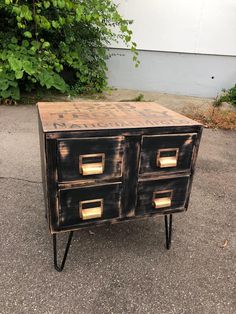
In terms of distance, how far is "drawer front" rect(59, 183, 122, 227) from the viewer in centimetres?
137

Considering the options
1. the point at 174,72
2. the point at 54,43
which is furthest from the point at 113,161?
the point at 174,72

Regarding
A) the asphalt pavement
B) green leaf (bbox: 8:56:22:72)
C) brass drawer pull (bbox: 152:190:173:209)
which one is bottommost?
the asphalt pavement

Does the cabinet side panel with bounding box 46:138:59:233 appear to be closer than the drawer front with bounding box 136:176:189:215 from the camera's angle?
Yes

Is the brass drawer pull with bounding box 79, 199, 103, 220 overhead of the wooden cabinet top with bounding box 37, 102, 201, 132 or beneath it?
beneath

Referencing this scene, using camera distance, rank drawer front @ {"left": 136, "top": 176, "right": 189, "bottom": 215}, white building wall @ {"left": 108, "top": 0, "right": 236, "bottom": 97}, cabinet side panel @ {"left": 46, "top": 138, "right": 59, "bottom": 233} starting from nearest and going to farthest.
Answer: cabinet side panel @ {"left": 46, "top": 138, "right": 59, "bottom": 233} → drawer front @ {"left": 136, "top": 176, "right": 189, "bottom": 215} → white building wall @ {"left": 108, "top": 0, "right": 236, "bottom": 97}

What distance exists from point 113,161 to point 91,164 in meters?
0.12

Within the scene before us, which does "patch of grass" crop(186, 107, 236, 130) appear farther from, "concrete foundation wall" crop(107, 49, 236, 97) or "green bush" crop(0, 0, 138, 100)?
"green bush" crop(0, 0, 138, 100)

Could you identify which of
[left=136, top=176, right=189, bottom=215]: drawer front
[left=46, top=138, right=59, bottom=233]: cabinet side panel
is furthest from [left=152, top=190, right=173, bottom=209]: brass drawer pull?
[left=46, top=138, right=59, bottom=233]: cabinet side panel

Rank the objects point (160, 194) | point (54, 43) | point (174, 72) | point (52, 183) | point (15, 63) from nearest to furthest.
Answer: point (52, 183) → point (160, 194) → point (15, 63) → point (54, 43) → point (174, 72)

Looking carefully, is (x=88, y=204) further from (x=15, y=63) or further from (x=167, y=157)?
(x=15, y=63)

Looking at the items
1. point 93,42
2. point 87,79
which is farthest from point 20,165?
point 93,42

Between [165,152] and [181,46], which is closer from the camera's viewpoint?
[165,152]

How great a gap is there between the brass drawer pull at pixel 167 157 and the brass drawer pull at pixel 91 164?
31cm

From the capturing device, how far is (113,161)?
1.37 metres
